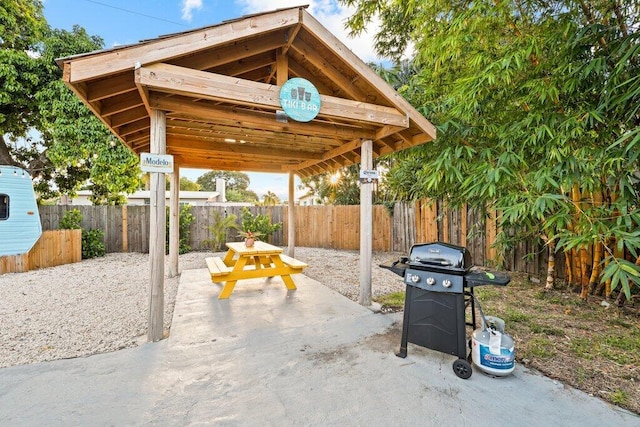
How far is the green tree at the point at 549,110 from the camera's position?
2.30 meters

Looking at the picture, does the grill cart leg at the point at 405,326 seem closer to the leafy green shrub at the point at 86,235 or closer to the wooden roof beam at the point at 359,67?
the wooden roof beam at the point at 359,67

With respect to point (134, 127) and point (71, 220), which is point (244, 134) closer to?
point (134, 127)

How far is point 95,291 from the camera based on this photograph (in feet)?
14.1

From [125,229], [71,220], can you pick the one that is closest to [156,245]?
[71,220]

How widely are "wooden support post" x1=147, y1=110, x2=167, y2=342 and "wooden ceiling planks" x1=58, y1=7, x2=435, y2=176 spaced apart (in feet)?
1.50

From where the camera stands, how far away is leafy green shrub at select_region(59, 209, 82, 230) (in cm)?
682

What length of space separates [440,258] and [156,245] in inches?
98.0

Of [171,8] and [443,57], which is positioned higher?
[171,8]

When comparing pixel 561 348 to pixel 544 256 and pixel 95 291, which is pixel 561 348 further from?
pixel 95 291

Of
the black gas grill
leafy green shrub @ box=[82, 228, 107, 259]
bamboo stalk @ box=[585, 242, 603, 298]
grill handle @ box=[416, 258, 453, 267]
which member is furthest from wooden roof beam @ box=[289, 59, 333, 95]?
leafy green shrub @ box=[82, 228, 107, 259]

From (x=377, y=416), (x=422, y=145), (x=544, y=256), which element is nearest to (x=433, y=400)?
(x=377, y=416)

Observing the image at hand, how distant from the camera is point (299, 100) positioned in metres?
2.88

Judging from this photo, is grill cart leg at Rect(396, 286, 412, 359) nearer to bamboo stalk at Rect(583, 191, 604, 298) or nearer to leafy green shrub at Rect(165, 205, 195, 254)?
bamboo stalk at Rect(583, 191, 604, 298)

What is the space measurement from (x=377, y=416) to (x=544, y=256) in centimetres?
488
